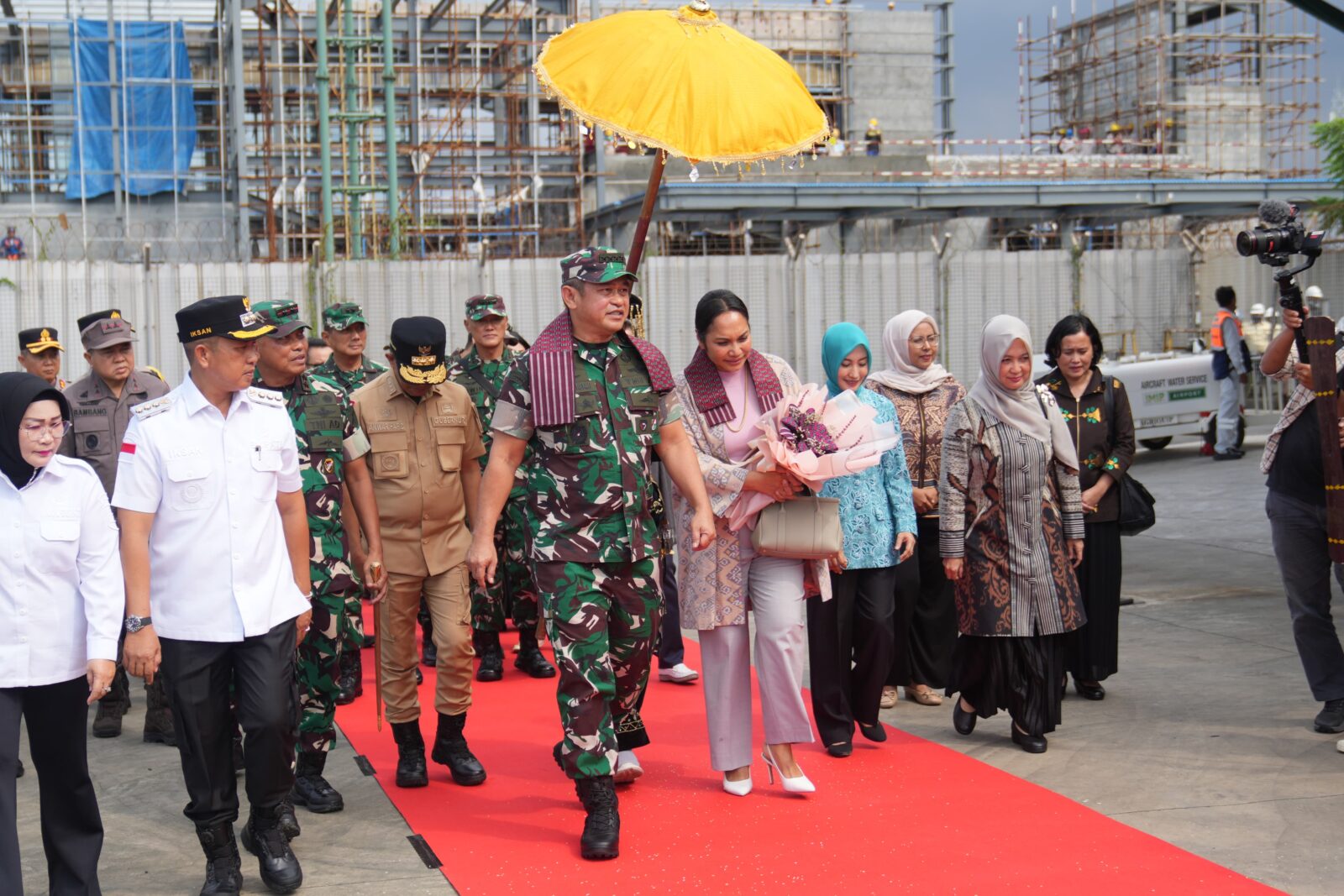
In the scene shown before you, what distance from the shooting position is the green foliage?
66.9 feet

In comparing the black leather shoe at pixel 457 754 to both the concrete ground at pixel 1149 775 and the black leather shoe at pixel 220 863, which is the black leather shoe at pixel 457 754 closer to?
the concrete ground at pixel 1149 775

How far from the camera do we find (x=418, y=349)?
578 centimetres

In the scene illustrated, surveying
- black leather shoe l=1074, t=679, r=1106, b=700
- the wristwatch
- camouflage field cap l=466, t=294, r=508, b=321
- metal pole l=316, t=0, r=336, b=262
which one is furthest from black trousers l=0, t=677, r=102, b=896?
metal pole l=316, t=0, r=336, b=262

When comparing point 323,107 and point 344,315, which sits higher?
point 323,107

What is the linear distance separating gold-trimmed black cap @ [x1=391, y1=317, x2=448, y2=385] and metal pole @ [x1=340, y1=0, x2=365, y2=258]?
20.3m

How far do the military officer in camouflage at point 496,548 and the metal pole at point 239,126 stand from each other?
20.7 m

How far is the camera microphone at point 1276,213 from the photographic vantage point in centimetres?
627

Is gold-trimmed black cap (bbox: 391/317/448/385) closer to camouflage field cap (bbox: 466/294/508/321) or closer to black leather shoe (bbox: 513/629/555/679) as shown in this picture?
camouflage field cap (bbox: 466/294/508/321)

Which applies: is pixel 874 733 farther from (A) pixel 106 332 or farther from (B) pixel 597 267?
(A) pixel 106 332

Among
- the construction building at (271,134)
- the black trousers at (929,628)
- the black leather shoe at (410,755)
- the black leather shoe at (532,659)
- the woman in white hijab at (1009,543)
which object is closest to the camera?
the black leather shoe at (410,755)

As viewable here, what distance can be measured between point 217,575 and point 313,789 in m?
1.47

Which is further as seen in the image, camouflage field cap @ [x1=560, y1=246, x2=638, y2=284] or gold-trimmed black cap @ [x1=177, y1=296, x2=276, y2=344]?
camouflage field cap @ [x1=560, y1=246, x2=638, y2=284]

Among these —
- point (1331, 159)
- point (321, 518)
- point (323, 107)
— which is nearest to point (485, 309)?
point (321, 518)

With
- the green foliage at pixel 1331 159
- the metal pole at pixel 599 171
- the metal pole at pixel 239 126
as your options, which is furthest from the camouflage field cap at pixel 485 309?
the metal pole at pixel 239 126
